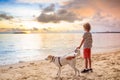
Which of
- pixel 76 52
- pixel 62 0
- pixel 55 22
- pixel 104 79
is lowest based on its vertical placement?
pixel 104 79

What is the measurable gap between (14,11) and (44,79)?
8.20 m

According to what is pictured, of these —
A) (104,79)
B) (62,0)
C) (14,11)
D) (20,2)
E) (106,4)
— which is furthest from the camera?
(14,11)

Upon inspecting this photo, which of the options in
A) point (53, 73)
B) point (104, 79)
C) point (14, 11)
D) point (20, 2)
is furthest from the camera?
point (14, 11)

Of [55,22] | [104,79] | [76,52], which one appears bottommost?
[104,79]

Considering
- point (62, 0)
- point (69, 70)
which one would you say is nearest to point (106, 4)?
point (62, 0)

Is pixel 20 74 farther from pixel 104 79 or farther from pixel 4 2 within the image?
pixel 4 2

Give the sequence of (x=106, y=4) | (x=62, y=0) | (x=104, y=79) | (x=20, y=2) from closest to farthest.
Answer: (x=104, y=79) → (x=106, y=4) → (x=62, y=0) → (x=20, y=2)

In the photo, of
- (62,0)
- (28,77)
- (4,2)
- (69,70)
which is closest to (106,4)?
(62,0)

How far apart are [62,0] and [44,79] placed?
6170 mm

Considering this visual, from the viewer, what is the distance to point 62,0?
9031mm

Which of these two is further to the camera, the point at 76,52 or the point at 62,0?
the point at 62,0

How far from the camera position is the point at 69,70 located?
12.3 ft

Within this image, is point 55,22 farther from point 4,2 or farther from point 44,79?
point 44,79

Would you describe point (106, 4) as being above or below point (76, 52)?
above
